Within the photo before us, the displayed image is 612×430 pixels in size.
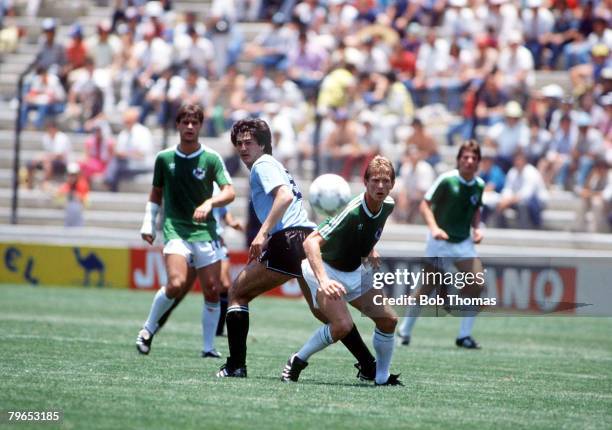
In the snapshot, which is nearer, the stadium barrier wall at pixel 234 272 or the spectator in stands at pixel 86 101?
the stadium barrier wall at pixel 234 272

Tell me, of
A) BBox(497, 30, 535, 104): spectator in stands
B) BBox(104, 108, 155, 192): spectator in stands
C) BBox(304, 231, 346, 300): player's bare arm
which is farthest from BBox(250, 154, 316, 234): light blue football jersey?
BBox(104, 108, 155, 192): spectator in stands

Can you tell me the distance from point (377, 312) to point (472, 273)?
4.32 m

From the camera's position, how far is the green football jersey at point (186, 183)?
12.0 metres

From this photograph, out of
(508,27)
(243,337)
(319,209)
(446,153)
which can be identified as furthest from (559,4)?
(243,337)

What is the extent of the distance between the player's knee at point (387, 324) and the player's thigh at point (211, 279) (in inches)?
102

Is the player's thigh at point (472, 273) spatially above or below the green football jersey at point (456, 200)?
below

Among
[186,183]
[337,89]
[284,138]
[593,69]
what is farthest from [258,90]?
[186,183]

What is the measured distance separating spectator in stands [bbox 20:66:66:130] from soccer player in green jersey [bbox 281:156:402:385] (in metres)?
15.4

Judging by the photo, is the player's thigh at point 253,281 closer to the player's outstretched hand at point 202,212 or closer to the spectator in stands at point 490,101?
the player's outstretched hand at point 202,212

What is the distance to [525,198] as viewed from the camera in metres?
20.2

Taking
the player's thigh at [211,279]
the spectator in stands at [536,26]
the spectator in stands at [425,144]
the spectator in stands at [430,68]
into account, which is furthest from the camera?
the spectator in stands at [536,26]

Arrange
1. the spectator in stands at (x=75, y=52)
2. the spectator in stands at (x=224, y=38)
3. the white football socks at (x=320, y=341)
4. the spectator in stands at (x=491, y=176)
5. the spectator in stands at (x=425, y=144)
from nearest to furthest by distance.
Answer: the white football socks at (x=320, y=341) → the spectator in stands at (x=491, y=176) → the spectator in stands at (x=425, y=144) → the spectator in stands at (x=224, y=38) → the spectator in stands at (x=75, y=52)

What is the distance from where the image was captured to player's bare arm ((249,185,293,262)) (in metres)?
9.70

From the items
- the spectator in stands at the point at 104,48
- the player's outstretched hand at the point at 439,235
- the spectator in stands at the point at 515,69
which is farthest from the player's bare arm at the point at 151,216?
the spectator in stands at the point at 104,48
